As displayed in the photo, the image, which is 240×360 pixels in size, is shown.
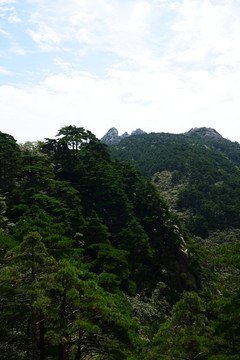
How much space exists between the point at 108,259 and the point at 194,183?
61.2 m

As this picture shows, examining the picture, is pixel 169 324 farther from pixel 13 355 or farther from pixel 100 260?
pixel 100 260

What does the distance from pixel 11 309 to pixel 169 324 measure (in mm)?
7163

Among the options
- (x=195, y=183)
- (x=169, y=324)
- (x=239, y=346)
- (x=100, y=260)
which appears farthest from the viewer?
(x=195, y=183)

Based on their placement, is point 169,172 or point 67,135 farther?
point 169,172

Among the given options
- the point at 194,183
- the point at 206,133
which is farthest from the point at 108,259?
the point at 206,133

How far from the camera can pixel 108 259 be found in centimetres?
2212

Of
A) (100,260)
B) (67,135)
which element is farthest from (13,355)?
(67,135)

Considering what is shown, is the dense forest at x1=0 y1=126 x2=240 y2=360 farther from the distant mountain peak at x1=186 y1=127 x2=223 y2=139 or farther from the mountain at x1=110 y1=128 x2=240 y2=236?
the distant mountain peak at x1=186 y1=127 x2=223 y2=139

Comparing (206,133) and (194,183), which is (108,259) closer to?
(194,183)

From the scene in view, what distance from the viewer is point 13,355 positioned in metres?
12.7

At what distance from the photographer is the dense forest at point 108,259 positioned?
31.7 feet

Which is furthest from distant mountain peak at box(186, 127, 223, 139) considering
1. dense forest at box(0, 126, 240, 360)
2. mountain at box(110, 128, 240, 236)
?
dense forest at box(0, 126, 240, 360)

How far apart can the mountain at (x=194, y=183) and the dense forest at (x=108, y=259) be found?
421mm

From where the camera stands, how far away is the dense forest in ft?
31.7
